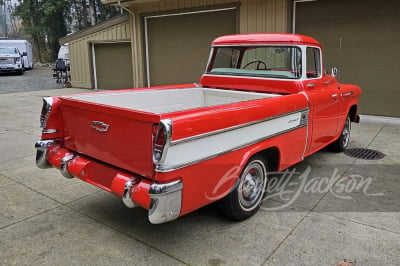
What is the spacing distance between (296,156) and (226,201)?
48.4 inches

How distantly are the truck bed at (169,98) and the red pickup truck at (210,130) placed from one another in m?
0.01

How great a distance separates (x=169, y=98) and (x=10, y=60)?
21510 millimetres

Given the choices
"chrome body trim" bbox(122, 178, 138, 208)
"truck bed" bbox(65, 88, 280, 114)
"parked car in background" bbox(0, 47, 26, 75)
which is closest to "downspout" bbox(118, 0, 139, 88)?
"truck bed" bbox(65, 88, 280, 114)

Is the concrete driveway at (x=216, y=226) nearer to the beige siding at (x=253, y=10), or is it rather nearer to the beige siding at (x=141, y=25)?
the beige siding at (x=253, y=10)

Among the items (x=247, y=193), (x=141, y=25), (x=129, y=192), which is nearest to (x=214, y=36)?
(x=141, y=25)

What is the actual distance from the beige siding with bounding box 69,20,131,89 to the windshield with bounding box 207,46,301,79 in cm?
877

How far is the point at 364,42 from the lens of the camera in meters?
8.48

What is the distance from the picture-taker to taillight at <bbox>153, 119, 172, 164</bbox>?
262 cm

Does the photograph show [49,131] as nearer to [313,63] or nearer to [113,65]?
[313,63]

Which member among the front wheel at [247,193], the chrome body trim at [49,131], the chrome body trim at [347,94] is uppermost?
the chrome body trim at [347,94]

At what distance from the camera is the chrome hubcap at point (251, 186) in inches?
141

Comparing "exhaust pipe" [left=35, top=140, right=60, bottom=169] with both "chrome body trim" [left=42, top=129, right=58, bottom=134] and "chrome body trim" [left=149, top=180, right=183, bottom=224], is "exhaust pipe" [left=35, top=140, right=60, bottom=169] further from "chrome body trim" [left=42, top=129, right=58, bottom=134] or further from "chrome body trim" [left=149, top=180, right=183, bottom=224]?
"chrome body trim" [left=149, top=180, right=183, bottom=224]

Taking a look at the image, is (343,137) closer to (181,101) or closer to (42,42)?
(181,101)

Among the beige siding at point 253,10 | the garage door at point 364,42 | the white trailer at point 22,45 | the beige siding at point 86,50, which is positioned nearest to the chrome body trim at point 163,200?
the garage door at point 364,42
